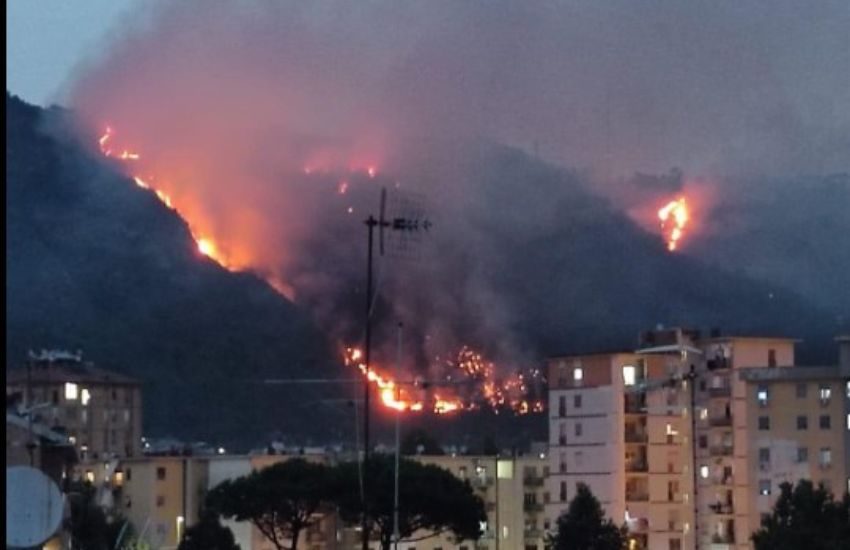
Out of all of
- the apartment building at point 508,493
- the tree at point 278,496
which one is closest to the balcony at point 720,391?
the apartment building at point 508,493

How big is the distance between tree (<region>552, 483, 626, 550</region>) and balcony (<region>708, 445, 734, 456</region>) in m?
9.17

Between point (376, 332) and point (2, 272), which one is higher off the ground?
point (376, 332)

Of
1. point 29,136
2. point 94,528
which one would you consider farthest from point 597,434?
point 29,136

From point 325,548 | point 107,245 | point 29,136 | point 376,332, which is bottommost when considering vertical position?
point 325,548

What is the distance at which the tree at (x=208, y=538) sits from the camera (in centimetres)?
3375

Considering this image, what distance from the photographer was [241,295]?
99.5m

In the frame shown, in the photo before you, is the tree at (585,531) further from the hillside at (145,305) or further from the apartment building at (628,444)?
the hillside at (145,305)

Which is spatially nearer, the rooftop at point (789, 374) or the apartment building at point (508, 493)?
the rooftop at point (789, 374)

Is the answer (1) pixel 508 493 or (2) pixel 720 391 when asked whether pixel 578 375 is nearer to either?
(2) pixel 720 391

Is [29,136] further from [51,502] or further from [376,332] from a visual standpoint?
[51,502]

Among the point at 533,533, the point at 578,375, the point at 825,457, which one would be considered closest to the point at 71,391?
the point at 533,533

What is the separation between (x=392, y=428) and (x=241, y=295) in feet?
97.5

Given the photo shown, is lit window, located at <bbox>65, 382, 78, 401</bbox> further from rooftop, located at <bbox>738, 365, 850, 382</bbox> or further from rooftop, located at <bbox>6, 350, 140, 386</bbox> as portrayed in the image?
rooftop, located at <bbox>738, 365, 850, 382</bbox>

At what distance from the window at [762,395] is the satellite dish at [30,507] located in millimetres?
36751
